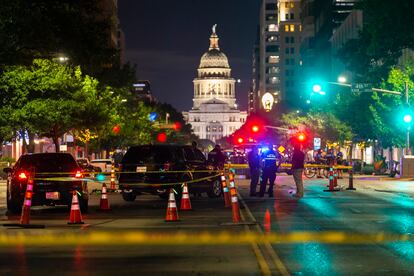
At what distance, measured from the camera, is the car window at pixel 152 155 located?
28625 millimetres

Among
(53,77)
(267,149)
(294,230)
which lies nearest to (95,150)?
(53,77)

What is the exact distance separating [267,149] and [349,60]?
131 ft

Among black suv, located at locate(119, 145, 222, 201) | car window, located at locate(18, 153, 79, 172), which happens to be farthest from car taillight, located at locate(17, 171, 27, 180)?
black suv, located at locate(119, 145, 222, 201)

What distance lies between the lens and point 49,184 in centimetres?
2420

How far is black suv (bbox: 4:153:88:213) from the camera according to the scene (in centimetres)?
2409

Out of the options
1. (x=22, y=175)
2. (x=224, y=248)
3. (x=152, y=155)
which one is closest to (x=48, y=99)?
(x=152, y=155)

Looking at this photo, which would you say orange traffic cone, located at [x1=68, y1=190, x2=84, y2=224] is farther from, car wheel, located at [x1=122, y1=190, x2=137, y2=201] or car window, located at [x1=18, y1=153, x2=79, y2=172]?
car wheel, located at [x1=122, y1=190, x2=137, y2=201]

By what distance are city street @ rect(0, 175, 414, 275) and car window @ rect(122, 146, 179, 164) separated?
10.9 ft

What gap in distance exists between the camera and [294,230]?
58.9ft

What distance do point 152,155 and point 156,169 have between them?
550 millimetres

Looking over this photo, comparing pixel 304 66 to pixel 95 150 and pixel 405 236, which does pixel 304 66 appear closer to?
pixel 95 150

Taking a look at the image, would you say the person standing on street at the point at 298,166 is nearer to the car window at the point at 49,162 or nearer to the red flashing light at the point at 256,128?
the car window at the point at 49,162

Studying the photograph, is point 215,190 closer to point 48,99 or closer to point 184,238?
point 184,238

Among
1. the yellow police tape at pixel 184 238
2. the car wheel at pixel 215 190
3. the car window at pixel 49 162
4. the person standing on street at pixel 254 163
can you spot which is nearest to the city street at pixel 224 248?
the yellow police tape at pixel 184 238
